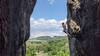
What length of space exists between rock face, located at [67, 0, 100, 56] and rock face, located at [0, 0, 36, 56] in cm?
254

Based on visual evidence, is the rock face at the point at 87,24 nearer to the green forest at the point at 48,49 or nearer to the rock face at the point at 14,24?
the rock face at the point at 14,24

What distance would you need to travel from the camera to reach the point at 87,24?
15.4m

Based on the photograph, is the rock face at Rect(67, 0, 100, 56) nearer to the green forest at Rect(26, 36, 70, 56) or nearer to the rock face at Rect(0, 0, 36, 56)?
the rock face at Rect(0, 0, 36, 56)

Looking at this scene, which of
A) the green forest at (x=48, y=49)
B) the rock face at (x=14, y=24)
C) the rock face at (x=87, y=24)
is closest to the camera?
the rock face at (x=14, y=24)

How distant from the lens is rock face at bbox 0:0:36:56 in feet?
44.8

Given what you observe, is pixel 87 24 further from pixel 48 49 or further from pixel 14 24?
pixel 48 49

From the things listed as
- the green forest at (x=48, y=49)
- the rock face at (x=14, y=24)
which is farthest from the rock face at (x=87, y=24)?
the green forest at (x=48, y=49)

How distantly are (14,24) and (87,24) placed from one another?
3418 mm

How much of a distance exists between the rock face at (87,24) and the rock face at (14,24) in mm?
2541

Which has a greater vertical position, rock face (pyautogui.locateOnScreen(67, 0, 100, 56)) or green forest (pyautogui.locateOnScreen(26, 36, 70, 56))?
rock face (pyautogui.locateOnScreen(67, 0, 100, 56))

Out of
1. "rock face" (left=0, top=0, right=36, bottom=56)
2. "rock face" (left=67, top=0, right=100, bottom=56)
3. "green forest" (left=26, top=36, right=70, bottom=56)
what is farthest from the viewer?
"green forest" (left=26, top=36, right=70, bottom=56)

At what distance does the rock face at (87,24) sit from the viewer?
14852 millimetres

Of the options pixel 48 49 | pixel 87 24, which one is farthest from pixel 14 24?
pixel 48 49

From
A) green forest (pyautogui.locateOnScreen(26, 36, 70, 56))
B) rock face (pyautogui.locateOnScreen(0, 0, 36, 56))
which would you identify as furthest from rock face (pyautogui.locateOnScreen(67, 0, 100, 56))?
green forest (pyautogui.locateOnScreen(26, 36, 70, 56))
